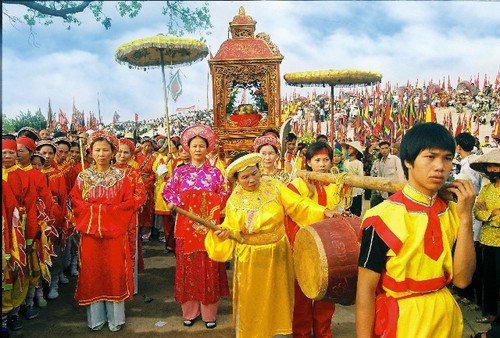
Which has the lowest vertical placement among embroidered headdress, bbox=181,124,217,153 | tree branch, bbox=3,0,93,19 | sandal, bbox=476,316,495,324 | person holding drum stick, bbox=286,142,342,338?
sandal, bbox=476,316,495,324

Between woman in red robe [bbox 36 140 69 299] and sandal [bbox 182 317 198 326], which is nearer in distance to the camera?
sandal [bbox 182 317 198 326]

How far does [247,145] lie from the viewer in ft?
31.1

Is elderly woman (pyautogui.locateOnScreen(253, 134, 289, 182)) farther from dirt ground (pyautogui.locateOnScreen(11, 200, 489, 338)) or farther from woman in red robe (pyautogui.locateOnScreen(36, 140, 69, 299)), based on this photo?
woman in red robe (pyautogui.locateOnScreen(36, 140, 69, 299))

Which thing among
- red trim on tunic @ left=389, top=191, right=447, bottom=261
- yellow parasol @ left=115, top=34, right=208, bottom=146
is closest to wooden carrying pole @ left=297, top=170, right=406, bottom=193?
red trim on tunic @ left=389, top=191, right=447, bottom=261

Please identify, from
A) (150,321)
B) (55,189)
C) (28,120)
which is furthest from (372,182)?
(28,120)

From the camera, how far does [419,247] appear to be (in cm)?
179

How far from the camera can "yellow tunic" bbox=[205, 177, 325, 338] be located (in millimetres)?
3516

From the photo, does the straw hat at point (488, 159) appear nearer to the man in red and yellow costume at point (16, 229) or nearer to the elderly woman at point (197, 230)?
the elderly woman at point (197, 230)

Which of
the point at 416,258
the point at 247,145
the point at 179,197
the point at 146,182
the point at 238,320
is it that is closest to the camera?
the point at 416,258

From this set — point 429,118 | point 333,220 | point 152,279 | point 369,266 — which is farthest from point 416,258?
point 429,118

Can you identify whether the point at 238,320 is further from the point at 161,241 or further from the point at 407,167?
the point at 161,241

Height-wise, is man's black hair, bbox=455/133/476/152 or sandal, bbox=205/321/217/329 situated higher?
man's black hair, bbox=455/133/476/152

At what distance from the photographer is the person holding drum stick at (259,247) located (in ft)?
11.5

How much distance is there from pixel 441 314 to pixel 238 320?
212cm
